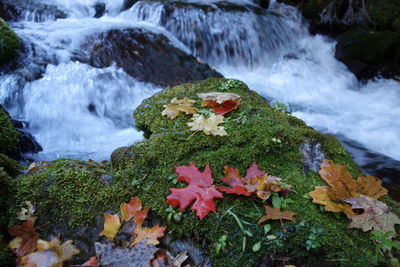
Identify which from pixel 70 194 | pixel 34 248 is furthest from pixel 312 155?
pixel 34 248

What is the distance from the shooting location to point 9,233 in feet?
5.75

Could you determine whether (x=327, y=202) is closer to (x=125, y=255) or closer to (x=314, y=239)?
(x=314, y=239)

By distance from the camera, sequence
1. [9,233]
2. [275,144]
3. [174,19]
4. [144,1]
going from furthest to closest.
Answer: [144,1]
[174,19]
[275,144]
[9,233]

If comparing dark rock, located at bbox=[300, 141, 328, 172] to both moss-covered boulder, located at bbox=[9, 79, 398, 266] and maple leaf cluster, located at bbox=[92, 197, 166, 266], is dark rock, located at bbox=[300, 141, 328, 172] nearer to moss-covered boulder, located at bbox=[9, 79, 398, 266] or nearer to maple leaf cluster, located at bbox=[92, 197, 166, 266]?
moss-covered boulder, located at bbox=[9, 79, 398, 266]

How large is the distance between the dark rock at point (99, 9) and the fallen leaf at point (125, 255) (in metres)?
10.3

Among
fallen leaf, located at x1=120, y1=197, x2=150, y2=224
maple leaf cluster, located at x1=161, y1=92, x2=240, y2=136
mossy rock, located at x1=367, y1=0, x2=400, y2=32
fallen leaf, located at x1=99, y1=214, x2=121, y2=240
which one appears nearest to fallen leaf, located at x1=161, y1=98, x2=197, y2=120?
maple leaf cluster, located at x1=161, y1=92, x2=240, y2=136

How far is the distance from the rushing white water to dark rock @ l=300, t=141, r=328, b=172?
3.79 meters

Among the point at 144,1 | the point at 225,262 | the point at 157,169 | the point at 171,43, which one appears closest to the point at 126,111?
the point at 171,43

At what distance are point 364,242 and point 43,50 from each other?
728 centimetres

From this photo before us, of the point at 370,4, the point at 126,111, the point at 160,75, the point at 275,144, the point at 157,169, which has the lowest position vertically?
the point at 126,111

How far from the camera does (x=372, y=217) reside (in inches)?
63.9

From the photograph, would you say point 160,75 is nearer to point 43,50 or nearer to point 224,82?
point 43,50

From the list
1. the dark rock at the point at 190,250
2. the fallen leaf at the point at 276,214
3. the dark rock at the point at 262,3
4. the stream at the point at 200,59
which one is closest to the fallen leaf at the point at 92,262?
the dark rock at the point at 190,250

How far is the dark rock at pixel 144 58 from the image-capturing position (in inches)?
265
